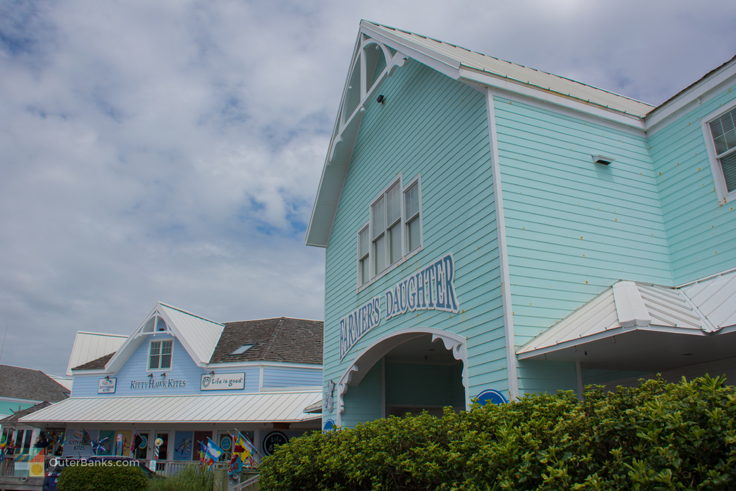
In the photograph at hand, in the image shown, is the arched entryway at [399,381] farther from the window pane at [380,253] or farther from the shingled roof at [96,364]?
the shingled roof at [96,364]

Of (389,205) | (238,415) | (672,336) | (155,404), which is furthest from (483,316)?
(155,404)

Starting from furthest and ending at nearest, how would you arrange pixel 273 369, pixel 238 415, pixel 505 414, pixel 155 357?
pixel 155 357, pixel 273 369, pixel 238 415, pixel 505 414

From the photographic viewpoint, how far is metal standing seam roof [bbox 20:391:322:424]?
24.6 metres

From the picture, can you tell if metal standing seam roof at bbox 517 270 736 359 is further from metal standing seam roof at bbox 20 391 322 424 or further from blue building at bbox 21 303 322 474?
blue building at bbox 21 303 322 474

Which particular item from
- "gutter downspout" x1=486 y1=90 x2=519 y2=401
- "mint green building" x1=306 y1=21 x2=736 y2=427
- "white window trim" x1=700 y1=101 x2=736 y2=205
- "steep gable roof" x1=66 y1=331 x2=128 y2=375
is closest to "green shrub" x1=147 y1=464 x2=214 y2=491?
"mint green building" x1=306 y1=21 x2=736 y2=427

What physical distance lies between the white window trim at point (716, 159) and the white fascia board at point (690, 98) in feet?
1.25

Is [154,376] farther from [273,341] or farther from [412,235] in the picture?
[412,235]

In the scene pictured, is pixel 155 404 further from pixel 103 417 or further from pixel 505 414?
pixel 505 414

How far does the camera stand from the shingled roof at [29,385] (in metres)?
48.4

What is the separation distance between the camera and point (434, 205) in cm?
A: 1132

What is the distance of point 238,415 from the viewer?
25.0m

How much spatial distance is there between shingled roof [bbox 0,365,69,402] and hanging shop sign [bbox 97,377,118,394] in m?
20.9

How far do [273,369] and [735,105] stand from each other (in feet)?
72.8

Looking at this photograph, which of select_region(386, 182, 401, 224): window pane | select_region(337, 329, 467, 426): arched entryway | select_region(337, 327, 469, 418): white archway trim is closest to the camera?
select_region(337, 327, 469, 418): white archway trim
